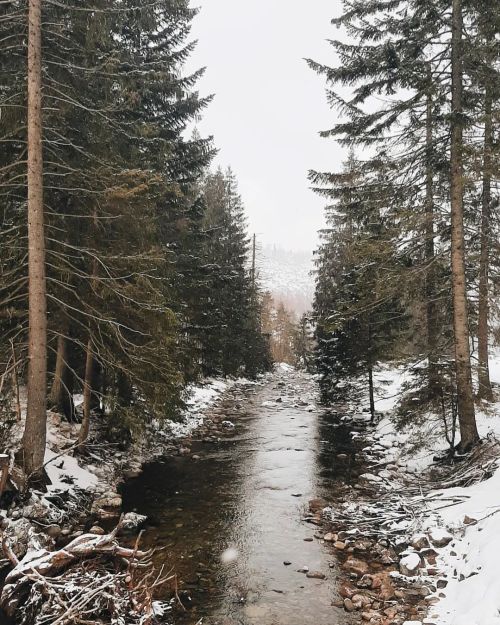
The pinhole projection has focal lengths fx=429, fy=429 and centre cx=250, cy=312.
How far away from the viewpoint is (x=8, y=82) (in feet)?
30.8

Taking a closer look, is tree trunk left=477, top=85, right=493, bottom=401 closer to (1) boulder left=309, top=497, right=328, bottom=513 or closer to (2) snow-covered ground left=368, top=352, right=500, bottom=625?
(2) snow-covered ground left=368, top=352, right=500, bottom=625

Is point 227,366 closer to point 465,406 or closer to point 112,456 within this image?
point 112,456

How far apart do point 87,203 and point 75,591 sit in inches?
333

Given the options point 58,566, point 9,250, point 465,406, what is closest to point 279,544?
point 58,566

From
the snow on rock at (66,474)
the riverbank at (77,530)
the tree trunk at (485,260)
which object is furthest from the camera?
the tree trunk at (485,260)

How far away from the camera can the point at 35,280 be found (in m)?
8.57

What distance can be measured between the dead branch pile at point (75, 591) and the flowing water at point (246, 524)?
872 mm

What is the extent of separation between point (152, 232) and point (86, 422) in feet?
18.0

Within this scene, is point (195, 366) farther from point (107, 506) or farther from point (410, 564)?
point (410, 564)

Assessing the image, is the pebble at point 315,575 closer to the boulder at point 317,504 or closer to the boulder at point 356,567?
the boulder at point 356,567

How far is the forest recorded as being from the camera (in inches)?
247

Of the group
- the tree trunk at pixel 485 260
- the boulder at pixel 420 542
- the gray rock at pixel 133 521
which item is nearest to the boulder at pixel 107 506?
the gray rock at pixel 133 521

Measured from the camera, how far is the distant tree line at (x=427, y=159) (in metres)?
9.70

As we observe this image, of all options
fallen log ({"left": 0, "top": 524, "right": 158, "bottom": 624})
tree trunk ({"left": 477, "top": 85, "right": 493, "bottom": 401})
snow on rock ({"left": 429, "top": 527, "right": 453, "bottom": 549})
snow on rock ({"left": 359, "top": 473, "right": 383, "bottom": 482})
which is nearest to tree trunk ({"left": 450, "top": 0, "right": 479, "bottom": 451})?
tree trunk ({"left": 477, "top": 85, "right": 493, "bottom": 401})
